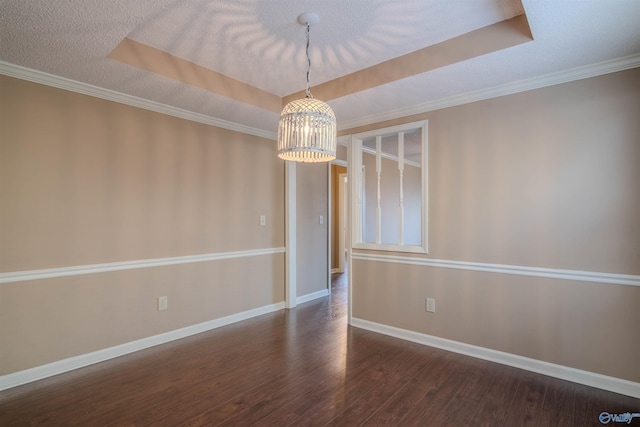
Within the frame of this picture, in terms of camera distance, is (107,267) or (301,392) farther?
(107,267)

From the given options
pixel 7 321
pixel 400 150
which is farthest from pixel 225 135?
pixel 7 321

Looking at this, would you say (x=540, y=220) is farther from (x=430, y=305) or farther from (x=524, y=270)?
(x=430, y=305)

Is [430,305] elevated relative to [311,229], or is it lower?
lower

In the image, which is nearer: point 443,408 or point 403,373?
point 443,408

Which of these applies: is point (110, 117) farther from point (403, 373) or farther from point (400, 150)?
point (403, 373)

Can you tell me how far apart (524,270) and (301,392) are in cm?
199

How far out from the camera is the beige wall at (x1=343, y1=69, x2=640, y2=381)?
223cm

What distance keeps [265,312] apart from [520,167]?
3.19 m

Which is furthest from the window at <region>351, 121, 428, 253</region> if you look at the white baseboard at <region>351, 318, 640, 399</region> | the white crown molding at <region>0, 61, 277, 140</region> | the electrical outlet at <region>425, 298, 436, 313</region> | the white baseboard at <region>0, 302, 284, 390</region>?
the white baseboard at <region>0, 302, 284, 390</region>

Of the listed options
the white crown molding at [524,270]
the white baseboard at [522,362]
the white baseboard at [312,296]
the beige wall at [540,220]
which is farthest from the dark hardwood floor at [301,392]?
the white baseboard at [312,296]

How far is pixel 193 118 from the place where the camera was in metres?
3.34

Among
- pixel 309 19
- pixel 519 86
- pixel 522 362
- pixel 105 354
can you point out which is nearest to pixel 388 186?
pixel 519 86

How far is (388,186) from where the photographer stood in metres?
5.85

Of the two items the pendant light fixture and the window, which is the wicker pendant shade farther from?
the window
